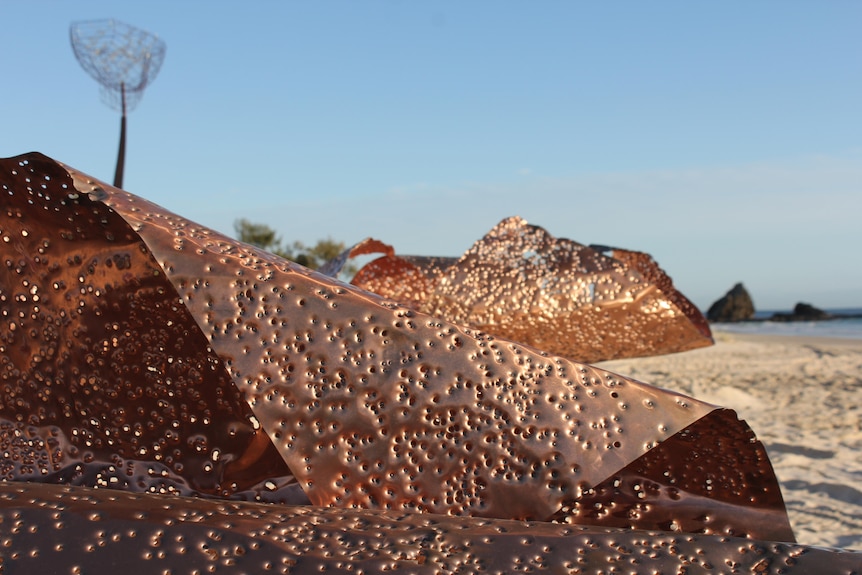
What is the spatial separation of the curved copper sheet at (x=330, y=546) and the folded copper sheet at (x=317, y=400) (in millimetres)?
93

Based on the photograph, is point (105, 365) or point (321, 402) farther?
point (105, 365)

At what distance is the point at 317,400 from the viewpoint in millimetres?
901

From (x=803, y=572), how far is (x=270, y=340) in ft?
2.08

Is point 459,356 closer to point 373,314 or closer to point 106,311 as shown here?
point 373,314

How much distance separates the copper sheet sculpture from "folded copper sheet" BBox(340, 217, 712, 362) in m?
0.94

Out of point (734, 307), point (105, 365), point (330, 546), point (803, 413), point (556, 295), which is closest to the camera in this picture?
point (330, 546)

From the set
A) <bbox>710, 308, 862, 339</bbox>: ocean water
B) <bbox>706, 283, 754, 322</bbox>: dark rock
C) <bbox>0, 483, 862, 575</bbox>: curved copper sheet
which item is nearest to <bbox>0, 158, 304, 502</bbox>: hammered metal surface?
<bbox>0, 483, 862, 575</bbox>: curved copper sheet

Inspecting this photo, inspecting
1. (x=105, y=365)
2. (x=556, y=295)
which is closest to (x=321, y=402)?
(x=105, y=365)

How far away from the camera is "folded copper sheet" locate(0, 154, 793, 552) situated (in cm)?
89

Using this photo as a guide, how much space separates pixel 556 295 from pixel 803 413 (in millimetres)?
3361

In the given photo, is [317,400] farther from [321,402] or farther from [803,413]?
[803,413]

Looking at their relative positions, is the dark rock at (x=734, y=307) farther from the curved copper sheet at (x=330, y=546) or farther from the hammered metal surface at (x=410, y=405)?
the curved copper sheet at (x=330, y=546)

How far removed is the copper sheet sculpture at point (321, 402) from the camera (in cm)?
89

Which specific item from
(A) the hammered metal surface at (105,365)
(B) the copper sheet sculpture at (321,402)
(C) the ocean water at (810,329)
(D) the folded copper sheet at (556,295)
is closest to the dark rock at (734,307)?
(C) the ocean water at (810,329)
